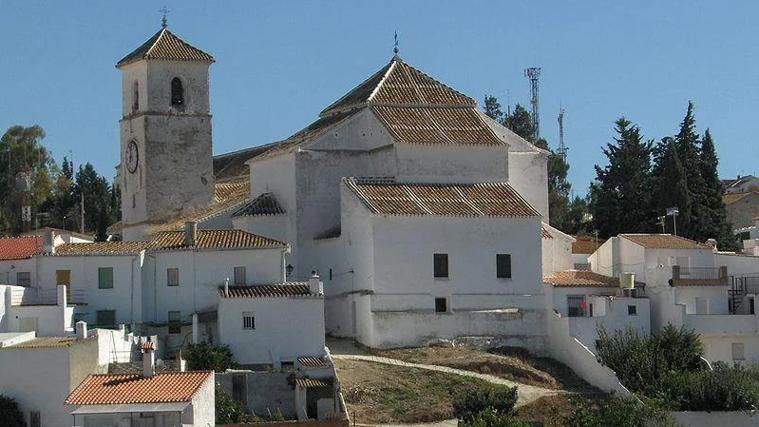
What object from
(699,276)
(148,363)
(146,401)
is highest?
(699,276)

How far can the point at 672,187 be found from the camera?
7900cm

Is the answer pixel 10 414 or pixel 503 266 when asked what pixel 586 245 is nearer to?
pixel 503 266

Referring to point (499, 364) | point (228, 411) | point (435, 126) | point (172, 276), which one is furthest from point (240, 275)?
point (435, 126)

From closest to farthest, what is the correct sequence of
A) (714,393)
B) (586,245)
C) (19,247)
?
(714,393) → (19,247) → (586,245)

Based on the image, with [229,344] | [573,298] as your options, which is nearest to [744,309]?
[573,298]

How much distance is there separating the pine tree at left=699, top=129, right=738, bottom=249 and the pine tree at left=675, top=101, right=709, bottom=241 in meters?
0.19

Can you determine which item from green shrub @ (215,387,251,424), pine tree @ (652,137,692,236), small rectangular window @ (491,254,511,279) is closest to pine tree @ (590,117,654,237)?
pine tree @ (652,137,692,236)

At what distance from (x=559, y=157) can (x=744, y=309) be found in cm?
2953

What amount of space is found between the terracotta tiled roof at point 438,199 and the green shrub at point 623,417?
10914 millimetres

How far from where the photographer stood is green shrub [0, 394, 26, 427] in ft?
180

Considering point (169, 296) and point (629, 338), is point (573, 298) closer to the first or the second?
point (629, 338)

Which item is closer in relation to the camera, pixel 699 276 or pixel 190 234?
pixel 190 234

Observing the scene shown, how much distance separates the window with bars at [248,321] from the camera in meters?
60.9

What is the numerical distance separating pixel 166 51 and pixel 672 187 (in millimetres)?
20887
